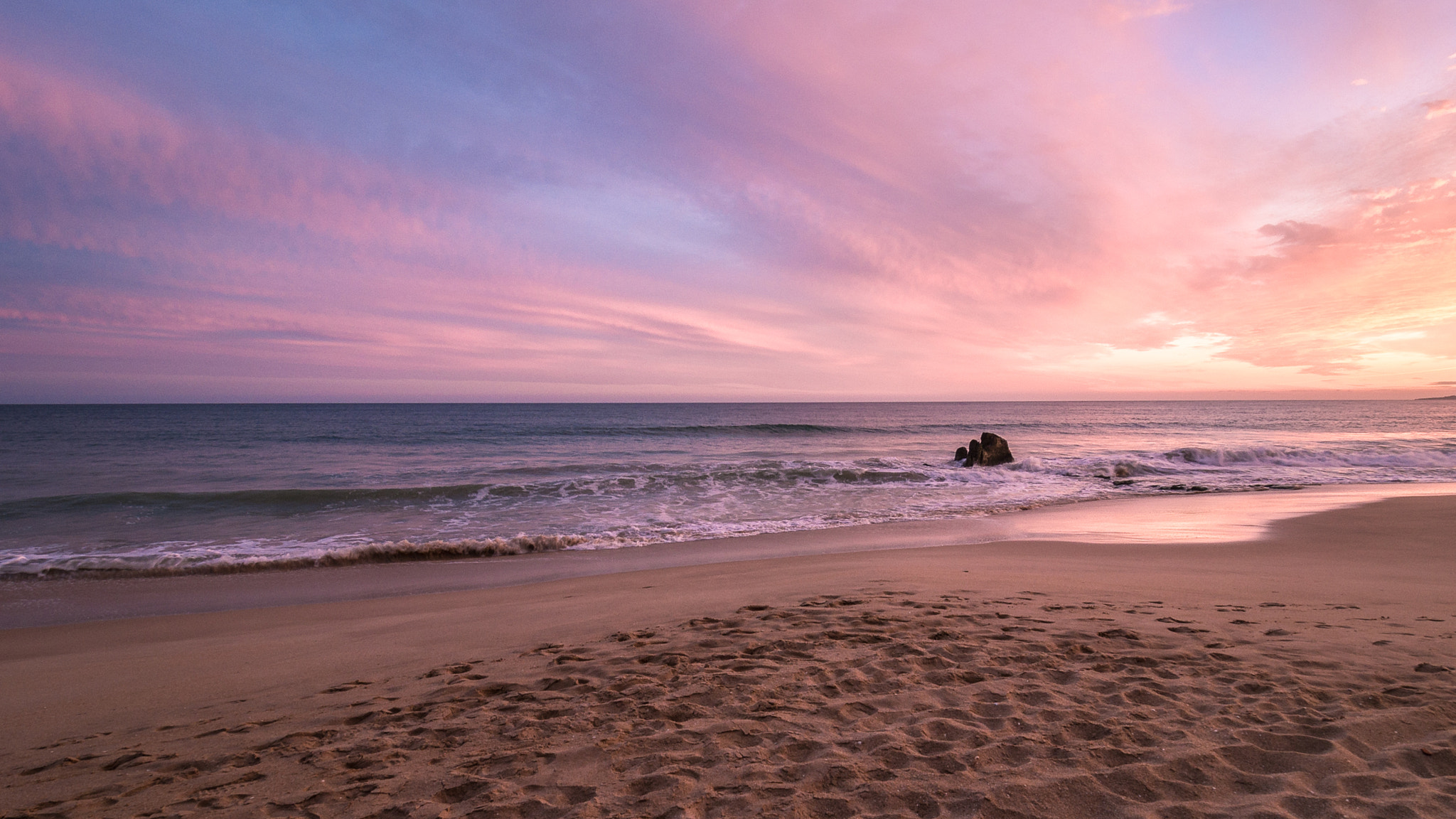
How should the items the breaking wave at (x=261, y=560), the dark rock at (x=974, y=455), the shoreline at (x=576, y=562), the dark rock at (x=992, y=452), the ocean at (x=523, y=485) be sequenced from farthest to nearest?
the dark rock at (x=974, y=455) < the dark rock at (x=992, y=452) < the ocean at (x=523, y=485) < the breaking wave at (x=261, y=560) < the shoreline at (x=576, y=562)

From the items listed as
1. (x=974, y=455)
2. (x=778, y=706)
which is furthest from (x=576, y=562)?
(x=974, y=455)

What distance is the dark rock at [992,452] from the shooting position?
24.0m

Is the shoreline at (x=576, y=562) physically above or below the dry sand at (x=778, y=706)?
below

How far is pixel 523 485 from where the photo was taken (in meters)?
19.0

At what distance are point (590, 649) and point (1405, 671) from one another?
5.97m

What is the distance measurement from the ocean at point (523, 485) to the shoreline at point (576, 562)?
0.62 metres

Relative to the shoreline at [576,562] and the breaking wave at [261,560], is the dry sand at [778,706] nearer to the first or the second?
the shoreline at [576,562]

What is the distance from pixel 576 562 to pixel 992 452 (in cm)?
1936

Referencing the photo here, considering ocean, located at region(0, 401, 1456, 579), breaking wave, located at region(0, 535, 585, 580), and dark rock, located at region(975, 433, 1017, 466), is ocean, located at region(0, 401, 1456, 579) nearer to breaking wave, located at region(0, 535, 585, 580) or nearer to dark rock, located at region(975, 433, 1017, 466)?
breaking wave, located at region(0, 535, 585, 580)

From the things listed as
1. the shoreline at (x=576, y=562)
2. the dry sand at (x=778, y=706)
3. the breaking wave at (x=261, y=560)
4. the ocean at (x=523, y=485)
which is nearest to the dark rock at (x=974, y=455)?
the ocean at (x=523, y=485)

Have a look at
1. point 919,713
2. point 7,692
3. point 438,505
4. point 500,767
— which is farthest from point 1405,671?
point 438,505

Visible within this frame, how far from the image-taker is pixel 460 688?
14.6 feet

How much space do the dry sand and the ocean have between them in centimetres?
489

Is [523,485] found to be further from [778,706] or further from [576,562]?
[778,706]
